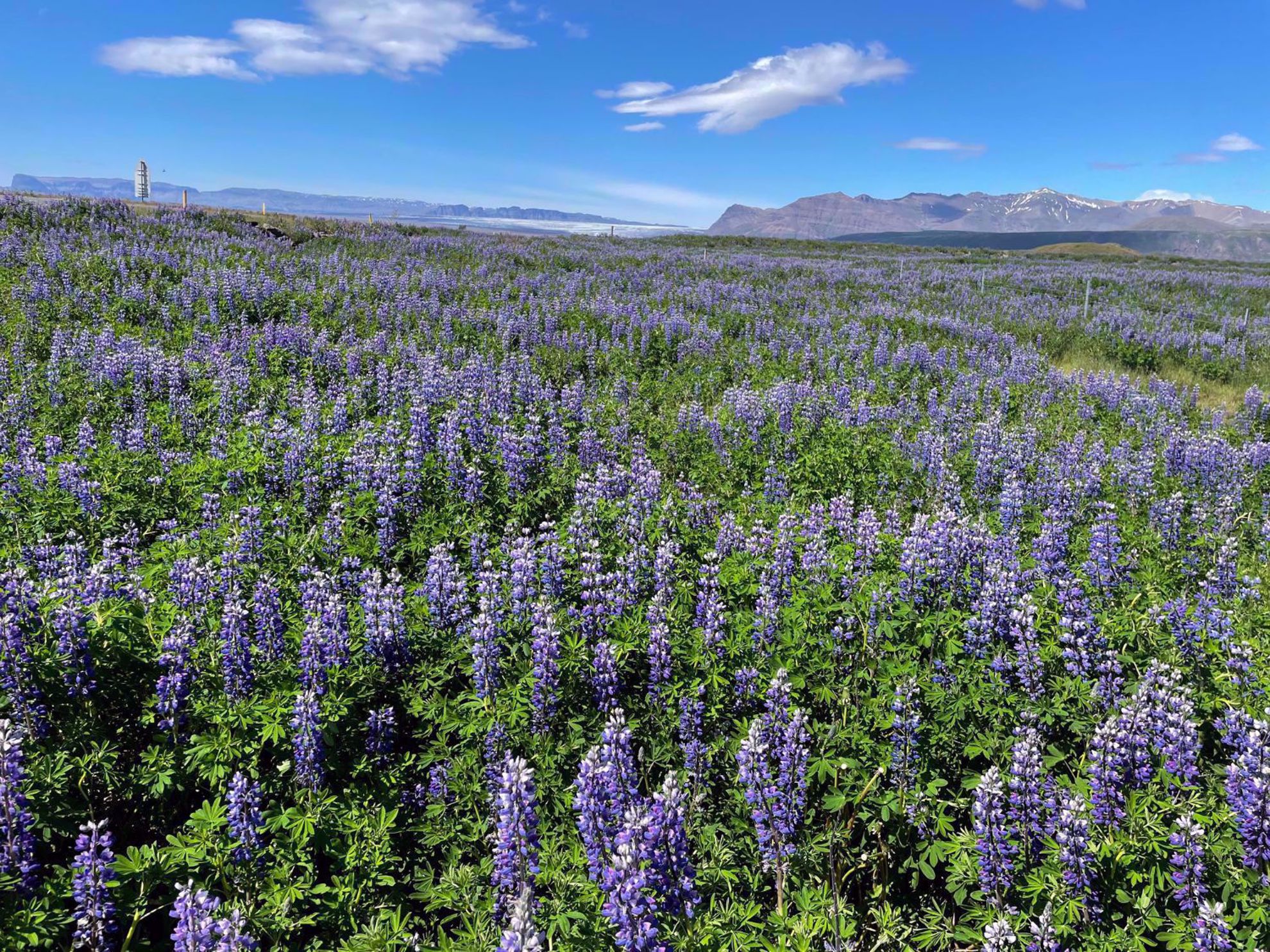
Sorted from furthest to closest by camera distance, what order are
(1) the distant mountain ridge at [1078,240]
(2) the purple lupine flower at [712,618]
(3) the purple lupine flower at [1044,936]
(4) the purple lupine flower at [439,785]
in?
(1) the distant mountain ridge at [1078,240] → (2) the purple lupine flower at [712,618] → (4) the purple lupine flower at [439,785] → (3) the purple lupine flower at [1044,936]

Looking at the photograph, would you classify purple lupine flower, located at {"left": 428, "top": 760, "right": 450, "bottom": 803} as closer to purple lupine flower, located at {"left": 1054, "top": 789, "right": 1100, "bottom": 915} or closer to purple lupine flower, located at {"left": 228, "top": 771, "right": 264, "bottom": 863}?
purple lupine flower, located at {"left": 228, "top": 771, "right": 264, "bottom": 863}

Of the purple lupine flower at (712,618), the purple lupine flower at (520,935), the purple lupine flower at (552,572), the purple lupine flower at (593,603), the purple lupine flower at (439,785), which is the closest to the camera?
the purple lupine flower at (520,935)

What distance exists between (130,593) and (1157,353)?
20.4m

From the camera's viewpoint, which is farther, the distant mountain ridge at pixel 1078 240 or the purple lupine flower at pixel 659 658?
the distant mountain ridge at pixel 1078 240

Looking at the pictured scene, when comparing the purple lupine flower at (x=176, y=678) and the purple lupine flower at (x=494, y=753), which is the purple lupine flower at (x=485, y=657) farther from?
the purple lupine flower at (x=176, y=678)

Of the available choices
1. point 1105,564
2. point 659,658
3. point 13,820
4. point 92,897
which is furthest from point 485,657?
point 1105,564

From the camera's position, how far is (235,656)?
3531 mm

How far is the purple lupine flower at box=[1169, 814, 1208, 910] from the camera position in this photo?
8.60 feet

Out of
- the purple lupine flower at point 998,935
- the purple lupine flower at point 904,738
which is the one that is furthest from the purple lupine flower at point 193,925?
the purple lupine flower at point 904,738

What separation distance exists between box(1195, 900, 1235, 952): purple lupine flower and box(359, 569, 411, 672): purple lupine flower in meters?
3.61

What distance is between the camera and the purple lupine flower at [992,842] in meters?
2.83

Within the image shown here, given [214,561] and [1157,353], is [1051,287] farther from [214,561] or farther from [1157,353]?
[214,561]

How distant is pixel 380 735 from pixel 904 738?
2.59 metres

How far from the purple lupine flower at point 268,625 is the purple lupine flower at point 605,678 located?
170 cm
